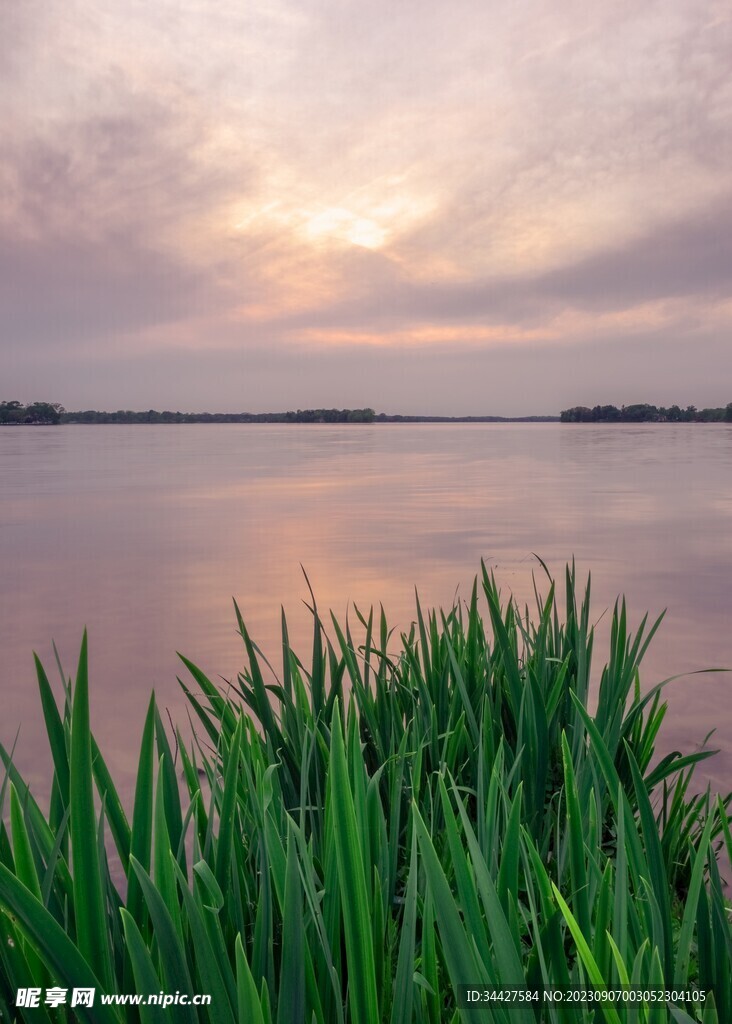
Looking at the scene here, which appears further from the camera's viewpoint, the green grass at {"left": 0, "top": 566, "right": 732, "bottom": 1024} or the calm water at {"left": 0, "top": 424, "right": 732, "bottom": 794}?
the calm water at {"left": 0, "top": 424, "right": 732, "bottom": 794}

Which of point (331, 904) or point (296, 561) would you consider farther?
point (296, 561)

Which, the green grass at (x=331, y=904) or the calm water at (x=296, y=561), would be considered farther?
the calm water at (x=296, y=561)

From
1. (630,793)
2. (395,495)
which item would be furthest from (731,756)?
(395,495)

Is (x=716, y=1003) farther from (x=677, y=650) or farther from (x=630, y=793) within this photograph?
(x=677, y=650)

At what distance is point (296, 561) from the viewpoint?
309 inches

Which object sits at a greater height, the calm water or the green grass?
the green grass

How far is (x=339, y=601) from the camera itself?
6.18 m

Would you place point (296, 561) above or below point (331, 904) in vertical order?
below

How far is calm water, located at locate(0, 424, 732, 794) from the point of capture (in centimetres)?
428

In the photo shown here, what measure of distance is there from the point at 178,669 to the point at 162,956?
3853mm

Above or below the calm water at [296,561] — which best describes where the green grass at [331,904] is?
above

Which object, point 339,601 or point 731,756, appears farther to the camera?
point 339,601

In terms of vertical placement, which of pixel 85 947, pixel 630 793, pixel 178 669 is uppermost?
pixel 85 947

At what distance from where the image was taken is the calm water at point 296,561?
4.28 meters
